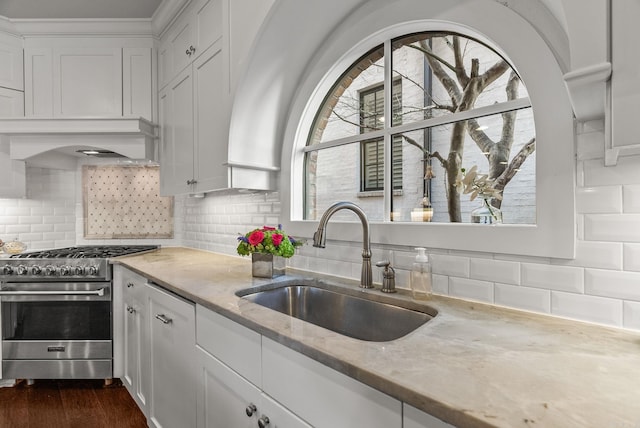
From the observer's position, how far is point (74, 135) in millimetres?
2988

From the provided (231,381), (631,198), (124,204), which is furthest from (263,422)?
(124,204)

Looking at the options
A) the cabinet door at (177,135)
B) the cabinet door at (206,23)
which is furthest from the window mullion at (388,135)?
the cabinet door at (177,135)

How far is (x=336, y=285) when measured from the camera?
1661 millimetres

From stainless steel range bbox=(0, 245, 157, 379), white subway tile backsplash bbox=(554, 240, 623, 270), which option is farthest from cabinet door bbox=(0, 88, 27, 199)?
white subway tile backsplash bbox=(554, 240, 623, 270)

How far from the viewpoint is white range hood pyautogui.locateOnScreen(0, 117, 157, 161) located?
2889mm

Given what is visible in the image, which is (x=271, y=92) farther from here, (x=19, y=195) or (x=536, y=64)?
(x=19, y=195)

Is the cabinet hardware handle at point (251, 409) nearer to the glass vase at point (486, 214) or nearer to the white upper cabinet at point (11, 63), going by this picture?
the glass vase at point (486, 214)

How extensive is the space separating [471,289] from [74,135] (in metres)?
3.19

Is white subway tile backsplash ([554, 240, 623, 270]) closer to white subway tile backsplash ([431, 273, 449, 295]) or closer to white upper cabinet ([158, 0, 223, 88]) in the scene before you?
white subway tile backsplash ([431, 273, 449, 295])

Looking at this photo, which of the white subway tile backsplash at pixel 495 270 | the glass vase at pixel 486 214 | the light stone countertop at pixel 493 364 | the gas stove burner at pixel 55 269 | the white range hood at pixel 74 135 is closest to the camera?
the light stone countertop at pixel 493 364

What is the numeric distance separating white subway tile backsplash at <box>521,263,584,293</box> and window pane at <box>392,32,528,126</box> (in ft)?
2.04

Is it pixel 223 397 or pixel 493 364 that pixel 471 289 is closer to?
pixel 493 364

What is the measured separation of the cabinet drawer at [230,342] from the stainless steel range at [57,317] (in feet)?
4.97

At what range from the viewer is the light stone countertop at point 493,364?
61 centimetres
